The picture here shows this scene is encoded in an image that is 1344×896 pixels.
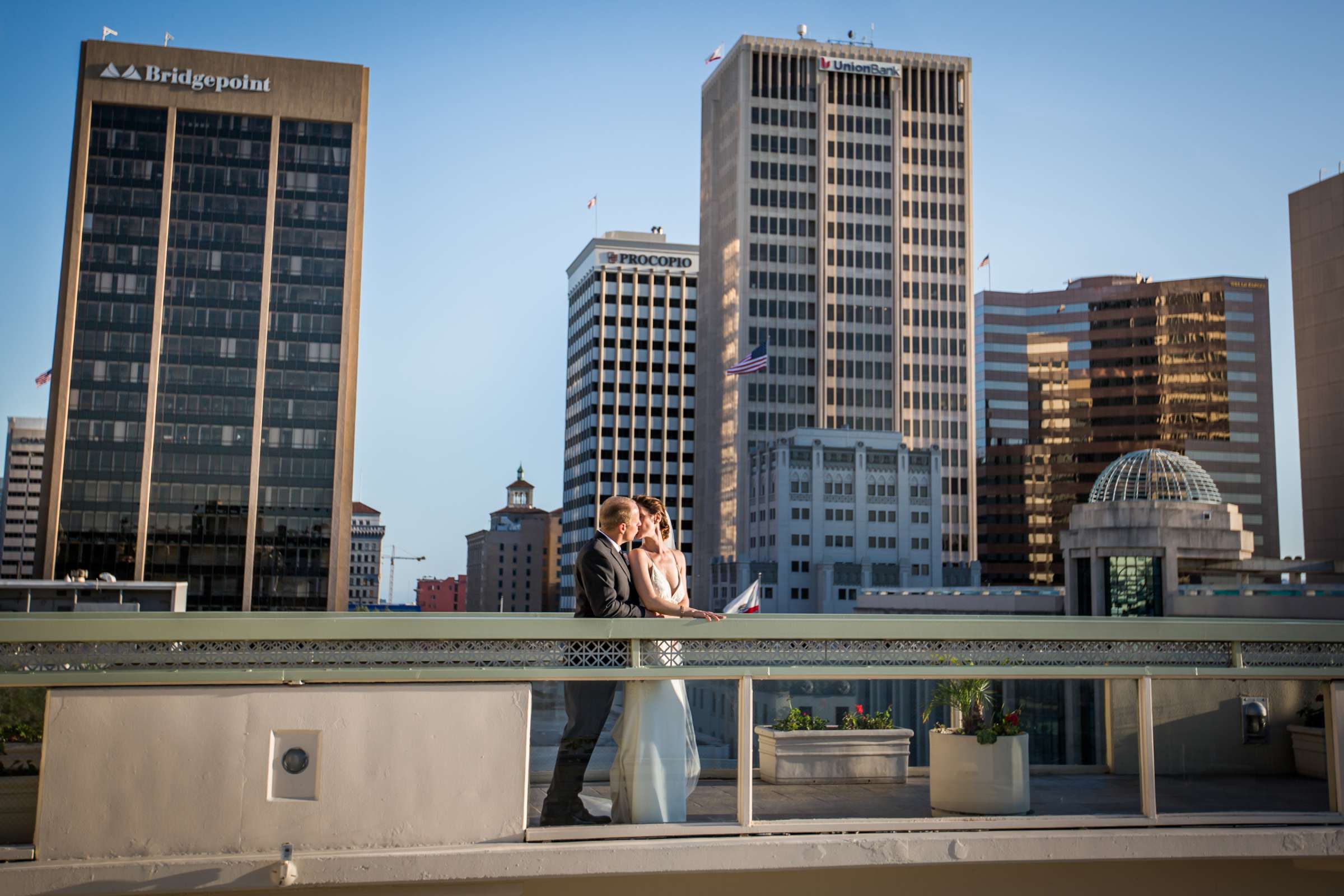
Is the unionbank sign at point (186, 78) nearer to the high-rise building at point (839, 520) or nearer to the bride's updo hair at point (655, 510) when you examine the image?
the high-rise building at point (839, 520)

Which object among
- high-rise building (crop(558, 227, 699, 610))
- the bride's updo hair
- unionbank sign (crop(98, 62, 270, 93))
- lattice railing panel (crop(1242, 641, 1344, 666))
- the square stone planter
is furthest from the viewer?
high-rise building (crop(558, 227, 699, 610))

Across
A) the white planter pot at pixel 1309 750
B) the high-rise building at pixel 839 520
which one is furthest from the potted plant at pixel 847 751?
the high-rise building at pixel 839 520

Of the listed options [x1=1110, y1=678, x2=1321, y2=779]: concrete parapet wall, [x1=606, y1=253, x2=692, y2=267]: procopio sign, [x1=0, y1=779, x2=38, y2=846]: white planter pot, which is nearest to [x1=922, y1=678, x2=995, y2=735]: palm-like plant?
[x1=1110, y1=678, x2=1321, y2=779]: concrete parapet wall

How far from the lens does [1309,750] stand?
740 cm

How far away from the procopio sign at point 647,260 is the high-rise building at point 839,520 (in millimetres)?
48651

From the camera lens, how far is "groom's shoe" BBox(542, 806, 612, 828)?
21.4 ft

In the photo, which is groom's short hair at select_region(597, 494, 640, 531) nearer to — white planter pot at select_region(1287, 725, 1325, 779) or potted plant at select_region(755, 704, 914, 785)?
potted plant at select_region(755, 704, 914, 785)

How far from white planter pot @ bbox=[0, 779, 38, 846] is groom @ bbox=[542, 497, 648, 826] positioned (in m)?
2.70

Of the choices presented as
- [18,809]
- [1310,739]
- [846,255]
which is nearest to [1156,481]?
[1310,739]

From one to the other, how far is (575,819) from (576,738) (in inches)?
17.9

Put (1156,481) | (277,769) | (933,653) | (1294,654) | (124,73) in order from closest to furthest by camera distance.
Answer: (277,769), (933,653), (1294,654), (1156,481), (124,73)

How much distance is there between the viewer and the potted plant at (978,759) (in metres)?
7.10

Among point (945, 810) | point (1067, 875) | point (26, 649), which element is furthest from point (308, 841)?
point (1067, 875)

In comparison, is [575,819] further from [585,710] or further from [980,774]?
[980,774]
